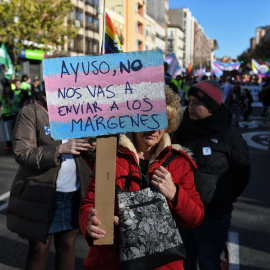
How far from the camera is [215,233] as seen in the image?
2.62 metres

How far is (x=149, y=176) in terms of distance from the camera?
1.89m

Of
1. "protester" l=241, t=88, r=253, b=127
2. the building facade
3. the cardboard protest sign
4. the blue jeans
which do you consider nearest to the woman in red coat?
the cardboard protest sign

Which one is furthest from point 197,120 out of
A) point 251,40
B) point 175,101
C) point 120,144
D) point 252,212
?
point 251,40

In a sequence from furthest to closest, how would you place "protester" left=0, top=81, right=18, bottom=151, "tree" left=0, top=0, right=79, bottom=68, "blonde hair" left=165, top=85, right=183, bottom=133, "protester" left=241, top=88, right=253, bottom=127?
"tree" left=0, top=0, right=79, bottom=68 < "protester" left=241, top=88, right=253, bottom=127 < "protester" left=0, top=81, right=18, bottom=151 < "blonde hair" left=165, top=85, right=183, bottom=133

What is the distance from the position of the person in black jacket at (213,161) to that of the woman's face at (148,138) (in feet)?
2.08

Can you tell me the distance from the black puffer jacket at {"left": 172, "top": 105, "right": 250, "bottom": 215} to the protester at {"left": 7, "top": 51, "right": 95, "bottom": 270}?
83cm

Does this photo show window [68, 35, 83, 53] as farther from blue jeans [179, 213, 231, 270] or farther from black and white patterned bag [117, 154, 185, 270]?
black and white patterned bag [117, 154, 185, 270]

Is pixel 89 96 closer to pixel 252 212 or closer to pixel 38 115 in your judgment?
pixel 38 115

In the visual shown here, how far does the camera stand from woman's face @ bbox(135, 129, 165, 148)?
195 cm

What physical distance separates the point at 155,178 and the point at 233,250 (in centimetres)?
251

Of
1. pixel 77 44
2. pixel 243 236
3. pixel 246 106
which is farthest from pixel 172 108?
pixel 77 44

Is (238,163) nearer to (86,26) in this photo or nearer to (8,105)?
(8,105)

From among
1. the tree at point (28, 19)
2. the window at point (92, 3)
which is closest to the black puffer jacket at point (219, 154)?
the tree at point (28, 19)

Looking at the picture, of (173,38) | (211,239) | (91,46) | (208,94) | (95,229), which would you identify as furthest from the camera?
(173,38)
